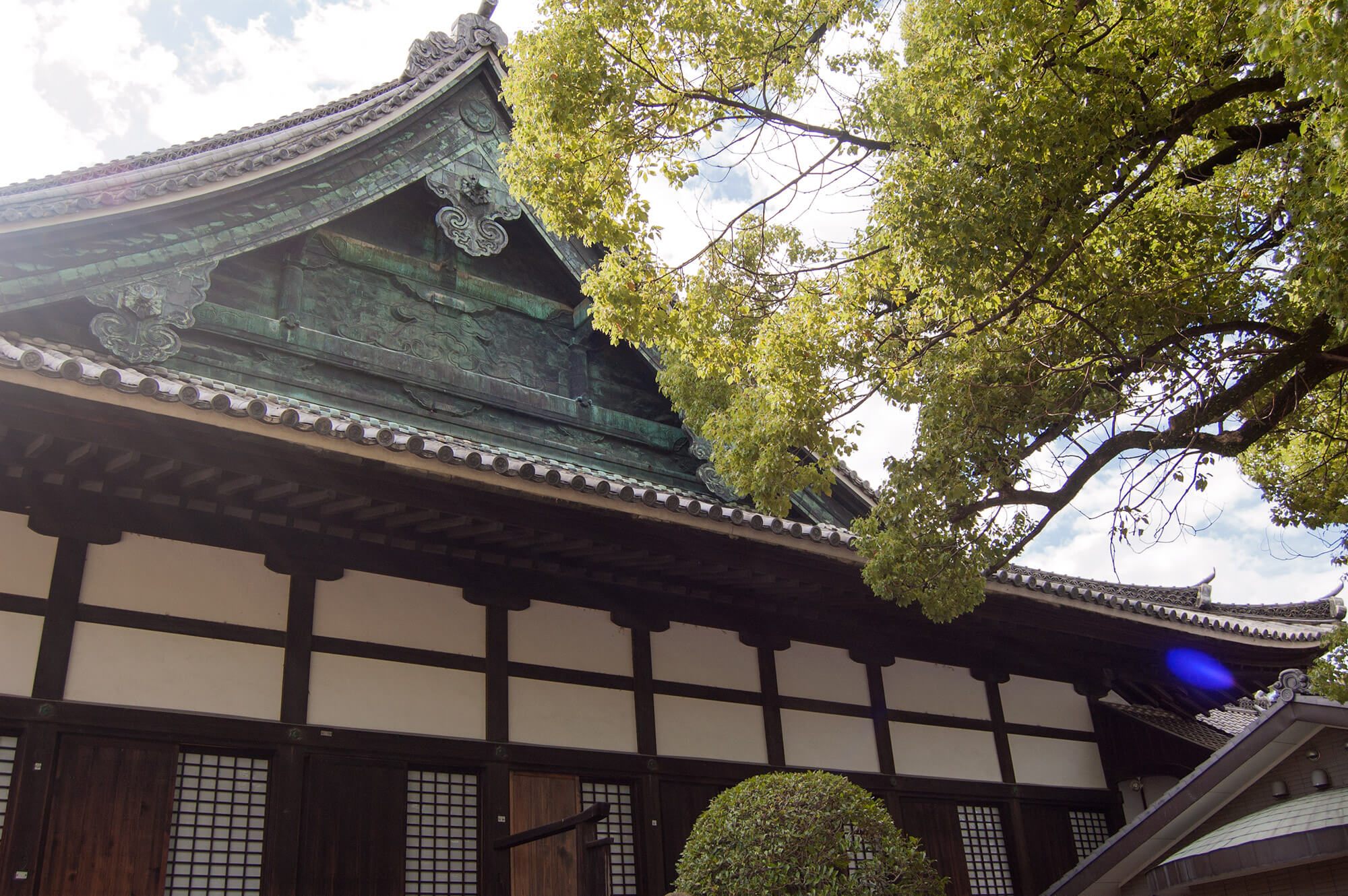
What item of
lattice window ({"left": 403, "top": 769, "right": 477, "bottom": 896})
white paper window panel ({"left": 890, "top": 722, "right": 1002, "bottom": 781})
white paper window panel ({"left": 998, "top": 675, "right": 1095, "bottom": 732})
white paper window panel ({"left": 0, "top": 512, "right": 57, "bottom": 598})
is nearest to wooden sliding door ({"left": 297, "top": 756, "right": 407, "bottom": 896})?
lattice window ({"left": 403, "top": 769, "right": 477, "bottom": 896})

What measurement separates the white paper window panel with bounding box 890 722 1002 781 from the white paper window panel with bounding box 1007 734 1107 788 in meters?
0.41

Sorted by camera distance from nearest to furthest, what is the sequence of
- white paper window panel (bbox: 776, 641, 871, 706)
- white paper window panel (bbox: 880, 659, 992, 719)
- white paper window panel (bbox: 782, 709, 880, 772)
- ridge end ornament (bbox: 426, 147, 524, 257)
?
white paper window panel (bbox: 782, 709, 880, 772) < white paper window panel (bbox: 776, 641, 871, 706) < ridge end ornament (bbox: 426, 147, 524, 257) < white paper window panel (bbox: 880, 659, 992, 719)

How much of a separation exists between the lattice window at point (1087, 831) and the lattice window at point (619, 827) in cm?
581

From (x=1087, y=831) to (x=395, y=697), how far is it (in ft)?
27.6

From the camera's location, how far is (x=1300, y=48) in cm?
471

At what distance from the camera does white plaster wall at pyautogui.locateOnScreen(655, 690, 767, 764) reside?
381 inches

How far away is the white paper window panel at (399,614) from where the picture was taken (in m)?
8.31

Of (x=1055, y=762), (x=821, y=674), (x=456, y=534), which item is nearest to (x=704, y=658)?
(x=821, y=674)

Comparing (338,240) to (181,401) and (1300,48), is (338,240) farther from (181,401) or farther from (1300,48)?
(1300,48)

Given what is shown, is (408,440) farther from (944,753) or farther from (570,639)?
(944,753)

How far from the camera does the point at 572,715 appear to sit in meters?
9.16

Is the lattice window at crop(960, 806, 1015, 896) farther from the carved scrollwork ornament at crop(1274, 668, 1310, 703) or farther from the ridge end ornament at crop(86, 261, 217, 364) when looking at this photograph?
the ridge end ornament at crop(86, 261, 217, 364)

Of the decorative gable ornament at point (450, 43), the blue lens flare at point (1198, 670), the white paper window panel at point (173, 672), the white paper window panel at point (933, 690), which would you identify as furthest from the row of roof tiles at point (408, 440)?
the decorative gable ornament at point (450, 43)

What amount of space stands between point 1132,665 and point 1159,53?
8.70 metres
